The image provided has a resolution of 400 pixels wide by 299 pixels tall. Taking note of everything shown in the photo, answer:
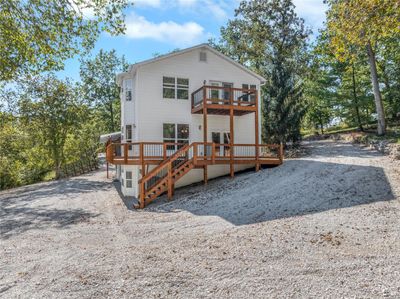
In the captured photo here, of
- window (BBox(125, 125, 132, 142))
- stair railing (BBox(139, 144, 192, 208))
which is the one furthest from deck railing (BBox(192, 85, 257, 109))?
window (BBox(125, 125, 132, 142))

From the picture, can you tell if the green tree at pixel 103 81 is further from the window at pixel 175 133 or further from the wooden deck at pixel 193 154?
the window at pixel 175 133

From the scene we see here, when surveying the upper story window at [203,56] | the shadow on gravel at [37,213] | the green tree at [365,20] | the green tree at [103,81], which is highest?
the green tree at [103,81]

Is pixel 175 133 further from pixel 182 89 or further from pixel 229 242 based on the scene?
A: pixel 229 242

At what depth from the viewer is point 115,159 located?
15633 mm

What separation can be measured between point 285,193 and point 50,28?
37.2 feet

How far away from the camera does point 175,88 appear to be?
1694 cm

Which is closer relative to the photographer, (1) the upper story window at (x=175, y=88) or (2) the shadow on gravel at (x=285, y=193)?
(2) the shadow on gravel at (x=285, y=193)

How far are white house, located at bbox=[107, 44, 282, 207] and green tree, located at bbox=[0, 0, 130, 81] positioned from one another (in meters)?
4.16

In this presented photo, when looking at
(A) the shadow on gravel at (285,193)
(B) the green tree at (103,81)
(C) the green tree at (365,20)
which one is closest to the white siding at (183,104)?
(A) the shadow on gravel at (285,193)

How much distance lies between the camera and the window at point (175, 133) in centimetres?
1658

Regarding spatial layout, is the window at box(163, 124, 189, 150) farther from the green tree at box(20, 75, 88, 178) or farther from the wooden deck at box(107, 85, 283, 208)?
the green tree at box(20, 75, 88, 178)

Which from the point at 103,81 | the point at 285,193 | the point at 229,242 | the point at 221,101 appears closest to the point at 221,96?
the point at 221,101

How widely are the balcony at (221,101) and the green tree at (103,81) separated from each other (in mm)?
23713

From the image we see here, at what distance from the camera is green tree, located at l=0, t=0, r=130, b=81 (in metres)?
10.6
